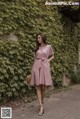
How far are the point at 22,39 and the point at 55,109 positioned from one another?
2.23 meters

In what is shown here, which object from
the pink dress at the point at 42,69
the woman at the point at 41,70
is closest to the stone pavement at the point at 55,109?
the woman at the point at 41,70

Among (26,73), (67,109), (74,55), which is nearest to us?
(67,109)

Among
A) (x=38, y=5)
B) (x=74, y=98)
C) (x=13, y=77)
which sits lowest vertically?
(x=74, y=98)

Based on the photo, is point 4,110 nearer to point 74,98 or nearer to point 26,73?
point 26,73

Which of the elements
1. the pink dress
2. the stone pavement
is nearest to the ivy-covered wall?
the stone pavement

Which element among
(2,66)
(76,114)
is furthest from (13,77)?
(76,114)

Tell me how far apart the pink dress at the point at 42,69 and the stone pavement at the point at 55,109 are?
0.69 m

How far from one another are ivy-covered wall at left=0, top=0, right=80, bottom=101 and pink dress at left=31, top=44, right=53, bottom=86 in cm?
99

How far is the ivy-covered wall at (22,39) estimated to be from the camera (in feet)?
29.6

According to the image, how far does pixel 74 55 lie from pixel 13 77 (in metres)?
5.96

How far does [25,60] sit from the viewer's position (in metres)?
9.88

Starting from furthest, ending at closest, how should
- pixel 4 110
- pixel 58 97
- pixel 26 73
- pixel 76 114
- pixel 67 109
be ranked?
pixel 58 97 → pixel 26 73 → pixel 67 109 → pixel 76 114 → pixel 4 110

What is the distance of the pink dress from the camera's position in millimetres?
8039

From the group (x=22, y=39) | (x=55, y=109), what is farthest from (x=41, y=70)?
(x=22, y=39)
